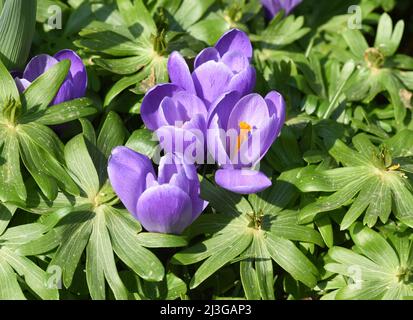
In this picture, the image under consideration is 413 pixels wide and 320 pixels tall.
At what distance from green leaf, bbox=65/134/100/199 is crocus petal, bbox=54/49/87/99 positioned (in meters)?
0.25

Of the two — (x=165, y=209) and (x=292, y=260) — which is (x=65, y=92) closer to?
(x=165, y=209)

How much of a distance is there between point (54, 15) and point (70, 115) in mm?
715

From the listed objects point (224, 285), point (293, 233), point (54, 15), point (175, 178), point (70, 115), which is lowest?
point (224, 285)

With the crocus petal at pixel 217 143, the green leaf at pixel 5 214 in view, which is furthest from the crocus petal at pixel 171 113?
the green leaf at pixel 5 214

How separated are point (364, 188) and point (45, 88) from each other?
1.12 m

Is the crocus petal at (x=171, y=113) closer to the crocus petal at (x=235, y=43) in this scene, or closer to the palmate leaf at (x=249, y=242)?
the palmate leaf at (x=249, y=242)

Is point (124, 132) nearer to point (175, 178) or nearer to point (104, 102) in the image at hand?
point (104, 102)

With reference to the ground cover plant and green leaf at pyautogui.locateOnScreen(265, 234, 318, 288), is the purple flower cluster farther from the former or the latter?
green leaf at pyautogui.locateOnScreen(265, 234, 318, 288)

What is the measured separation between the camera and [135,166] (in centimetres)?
204

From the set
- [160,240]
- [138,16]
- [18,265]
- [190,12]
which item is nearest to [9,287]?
[18,265]


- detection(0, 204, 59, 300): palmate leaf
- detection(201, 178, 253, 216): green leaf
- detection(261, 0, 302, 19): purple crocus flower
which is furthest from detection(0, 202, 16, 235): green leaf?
detection(261, 0, 302, 19): purple crocus flower

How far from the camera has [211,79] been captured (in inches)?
88.2

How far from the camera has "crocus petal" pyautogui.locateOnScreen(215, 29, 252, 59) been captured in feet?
7.81
